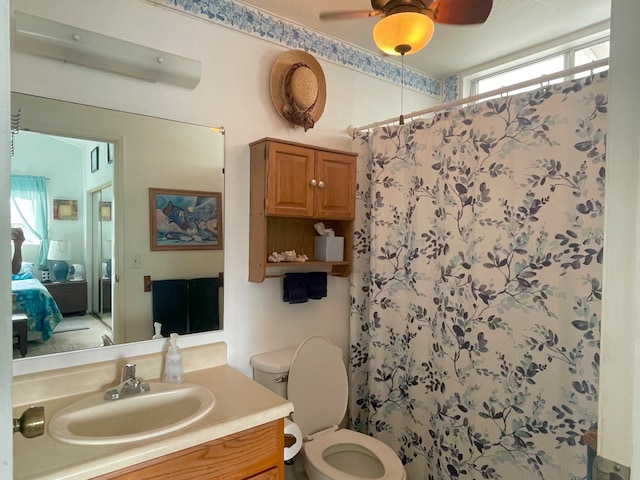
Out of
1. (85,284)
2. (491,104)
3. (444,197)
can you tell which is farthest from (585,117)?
(85,284)

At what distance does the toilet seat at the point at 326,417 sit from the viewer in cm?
173

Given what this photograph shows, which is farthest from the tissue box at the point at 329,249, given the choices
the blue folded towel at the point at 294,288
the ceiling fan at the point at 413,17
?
the ceiling fan at the point at 413,17

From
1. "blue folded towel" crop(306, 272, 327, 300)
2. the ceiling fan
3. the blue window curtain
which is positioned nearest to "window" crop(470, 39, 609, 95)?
the ceiling fan

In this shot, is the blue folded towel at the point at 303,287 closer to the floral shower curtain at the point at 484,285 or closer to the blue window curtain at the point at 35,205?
the floral shower curtain at the point at 484,285

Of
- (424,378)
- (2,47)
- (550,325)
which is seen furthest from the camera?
(424,378)

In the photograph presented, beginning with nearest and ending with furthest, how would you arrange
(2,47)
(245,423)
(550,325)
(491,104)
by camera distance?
(2,47) → (245,423) → (550,325) → (491,104)

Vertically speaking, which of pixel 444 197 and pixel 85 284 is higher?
pixel 444 197

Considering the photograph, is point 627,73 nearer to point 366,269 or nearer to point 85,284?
point 85,284

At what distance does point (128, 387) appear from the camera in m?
1.39

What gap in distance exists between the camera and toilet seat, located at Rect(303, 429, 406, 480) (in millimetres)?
1589

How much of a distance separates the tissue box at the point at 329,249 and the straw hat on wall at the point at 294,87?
2.00ft

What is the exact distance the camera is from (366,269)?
91.5 inches

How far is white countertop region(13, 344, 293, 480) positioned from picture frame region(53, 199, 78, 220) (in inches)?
22.0

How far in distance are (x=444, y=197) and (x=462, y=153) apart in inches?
8.7
